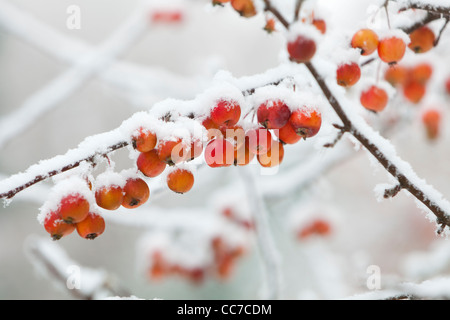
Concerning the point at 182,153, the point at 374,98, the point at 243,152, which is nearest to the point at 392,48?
the point at 374,98

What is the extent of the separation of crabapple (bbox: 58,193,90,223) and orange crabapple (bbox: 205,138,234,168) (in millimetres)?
311

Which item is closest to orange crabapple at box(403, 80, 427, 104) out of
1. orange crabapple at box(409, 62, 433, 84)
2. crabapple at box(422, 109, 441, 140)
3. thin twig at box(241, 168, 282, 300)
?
orange crabapple at box(409, 62, 433, 84)

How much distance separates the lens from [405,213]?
25.7ft

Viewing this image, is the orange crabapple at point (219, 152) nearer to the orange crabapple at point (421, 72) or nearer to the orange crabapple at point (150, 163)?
the orange crabapple at point (150, 163)

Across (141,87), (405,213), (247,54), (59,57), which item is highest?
(247,54)

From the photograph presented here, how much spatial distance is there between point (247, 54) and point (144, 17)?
7045 millimetres

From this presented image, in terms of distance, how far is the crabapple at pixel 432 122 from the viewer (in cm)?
290

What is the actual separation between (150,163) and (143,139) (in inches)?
2.9

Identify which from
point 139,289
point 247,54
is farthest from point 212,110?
point 247,54

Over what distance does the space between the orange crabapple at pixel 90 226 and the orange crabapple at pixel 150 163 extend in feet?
0.57

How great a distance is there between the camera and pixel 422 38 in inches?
50.9

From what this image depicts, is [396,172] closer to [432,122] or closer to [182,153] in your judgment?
[182,153]

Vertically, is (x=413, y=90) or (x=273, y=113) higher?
(x=413, y=90)
